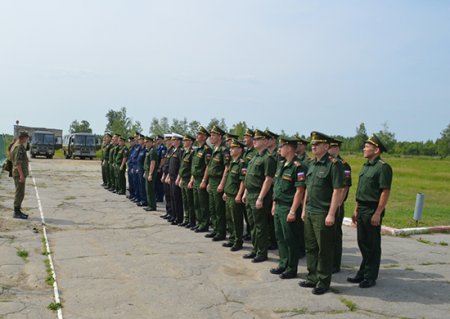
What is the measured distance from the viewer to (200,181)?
8812mm

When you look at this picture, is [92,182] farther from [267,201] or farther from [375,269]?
[375,269]

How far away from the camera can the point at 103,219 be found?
33.2 ft

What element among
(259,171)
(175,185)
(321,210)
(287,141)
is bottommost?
(175,185)

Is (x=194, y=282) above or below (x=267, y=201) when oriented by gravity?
below

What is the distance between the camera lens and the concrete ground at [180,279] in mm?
4809

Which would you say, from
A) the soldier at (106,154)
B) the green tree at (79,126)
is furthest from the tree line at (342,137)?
the soldier at (106,154)

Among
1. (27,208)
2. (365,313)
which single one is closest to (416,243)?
(365,313)

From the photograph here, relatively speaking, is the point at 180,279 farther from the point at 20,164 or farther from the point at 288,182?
the point at 20,164

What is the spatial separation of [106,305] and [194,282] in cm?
125

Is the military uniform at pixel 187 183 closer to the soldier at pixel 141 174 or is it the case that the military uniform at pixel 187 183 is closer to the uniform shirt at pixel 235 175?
the uniform shirt at pixel 235 175

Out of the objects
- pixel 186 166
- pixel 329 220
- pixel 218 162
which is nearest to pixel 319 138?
pixel 329 220

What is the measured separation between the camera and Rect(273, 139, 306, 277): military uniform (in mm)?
5938

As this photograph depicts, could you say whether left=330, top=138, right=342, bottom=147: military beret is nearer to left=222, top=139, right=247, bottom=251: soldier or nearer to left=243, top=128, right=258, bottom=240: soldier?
left=222, top=139, right=247, bottom=251: soldier

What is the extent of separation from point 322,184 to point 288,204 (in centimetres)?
78
